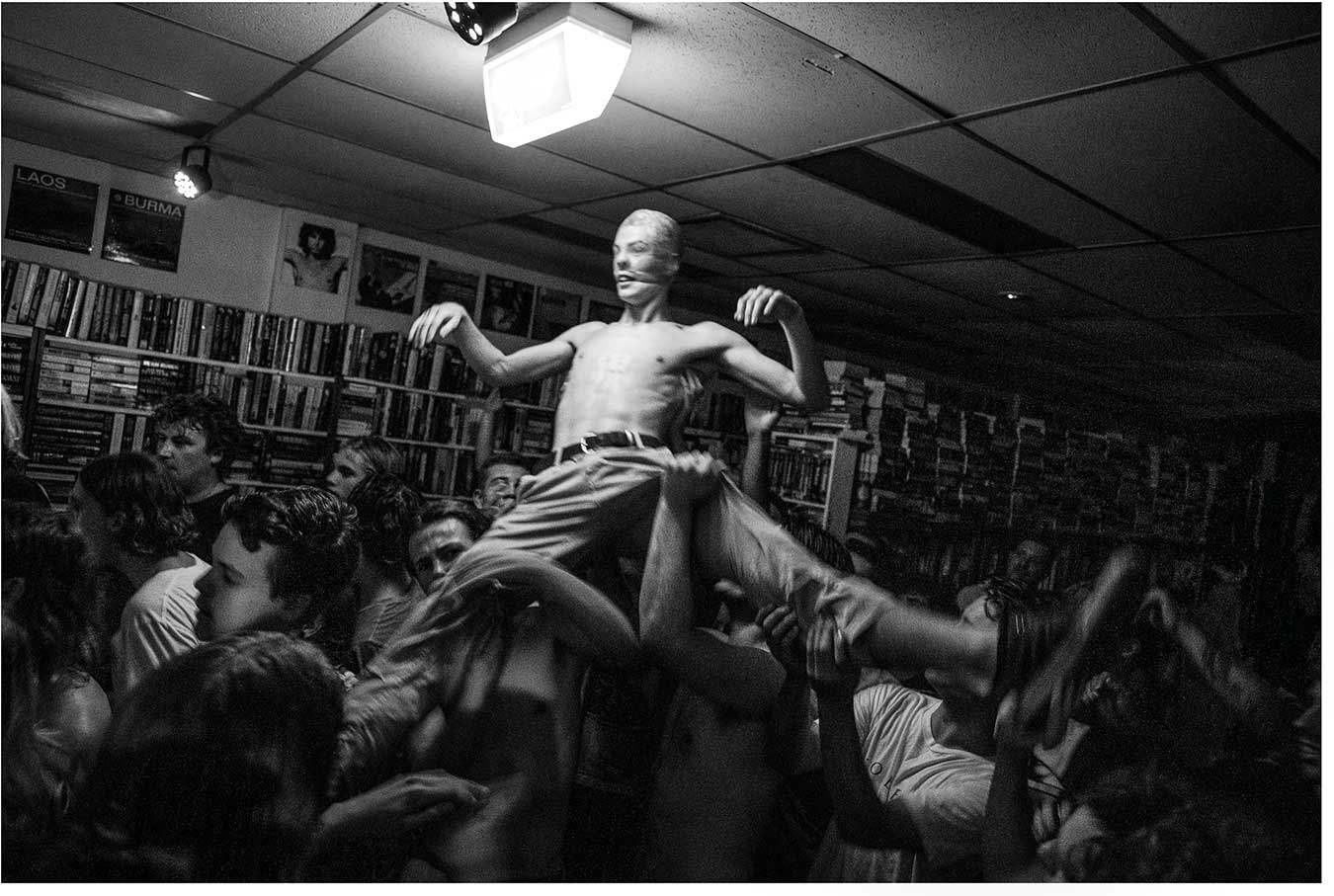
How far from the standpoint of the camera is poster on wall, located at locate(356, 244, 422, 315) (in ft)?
11.0

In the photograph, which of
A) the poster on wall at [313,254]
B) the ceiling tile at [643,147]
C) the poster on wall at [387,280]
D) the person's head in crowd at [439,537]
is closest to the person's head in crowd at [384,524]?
the person's head in crowd at [439,537]

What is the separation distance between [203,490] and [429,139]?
1.15m

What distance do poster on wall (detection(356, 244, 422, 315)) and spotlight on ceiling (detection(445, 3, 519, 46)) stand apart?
1789 mm

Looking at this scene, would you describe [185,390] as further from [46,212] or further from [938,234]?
[938,234]

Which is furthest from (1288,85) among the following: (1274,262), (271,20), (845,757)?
(271,20)

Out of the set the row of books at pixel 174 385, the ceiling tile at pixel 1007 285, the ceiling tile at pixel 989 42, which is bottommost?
the row of books at pixel 174 385

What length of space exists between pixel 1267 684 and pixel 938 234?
1.40m

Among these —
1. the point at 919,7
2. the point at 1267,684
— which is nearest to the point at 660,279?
the point at 919,7

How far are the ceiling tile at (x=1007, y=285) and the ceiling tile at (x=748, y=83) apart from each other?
1.99 feet

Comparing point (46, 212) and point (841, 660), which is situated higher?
point (46, 212)

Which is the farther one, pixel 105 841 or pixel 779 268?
pixel 779 268

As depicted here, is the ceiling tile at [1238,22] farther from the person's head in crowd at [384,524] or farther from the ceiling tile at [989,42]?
the person's head in crowd at [384,524]

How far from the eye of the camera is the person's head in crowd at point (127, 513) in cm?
162

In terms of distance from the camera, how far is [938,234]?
245 centimetres
